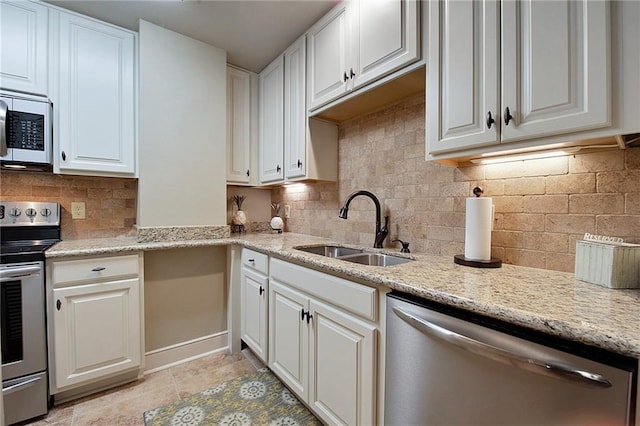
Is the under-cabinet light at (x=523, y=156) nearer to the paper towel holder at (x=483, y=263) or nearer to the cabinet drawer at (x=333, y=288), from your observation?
the paper towel holder at (x=483, y=263)

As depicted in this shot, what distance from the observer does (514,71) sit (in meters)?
1.01

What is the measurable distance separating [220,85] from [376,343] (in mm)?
2236

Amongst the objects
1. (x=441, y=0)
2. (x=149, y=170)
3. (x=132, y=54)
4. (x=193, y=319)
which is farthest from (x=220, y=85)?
(x=193, y=319)

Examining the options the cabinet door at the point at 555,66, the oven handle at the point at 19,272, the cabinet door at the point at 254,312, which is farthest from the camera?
the cabinet door at the point at 254,312

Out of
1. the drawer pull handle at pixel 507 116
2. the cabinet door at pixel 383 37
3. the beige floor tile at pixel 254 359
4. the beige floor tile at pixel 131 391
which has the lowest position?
the beige floor tile at pixel 131 391

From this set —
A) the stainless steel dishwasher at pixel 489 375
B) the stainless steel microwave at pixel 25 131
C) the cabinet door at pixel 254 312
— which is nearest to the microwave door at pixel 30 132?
the stainless steel microwave at pixel 25 131

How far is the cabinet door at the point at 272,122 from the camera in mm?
2383

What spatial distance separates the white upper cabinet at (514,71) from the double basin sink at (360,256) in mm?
673

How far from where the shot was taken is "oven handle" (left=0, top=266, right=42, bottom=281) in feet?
4.88

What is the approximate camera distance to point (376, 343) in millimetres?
1158

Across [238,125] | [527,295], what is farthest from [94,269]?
[527,295]

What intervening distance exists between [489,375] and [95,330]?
210 centimetres

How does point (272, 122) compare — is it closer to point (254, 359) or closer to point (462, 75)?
point (462, 75)

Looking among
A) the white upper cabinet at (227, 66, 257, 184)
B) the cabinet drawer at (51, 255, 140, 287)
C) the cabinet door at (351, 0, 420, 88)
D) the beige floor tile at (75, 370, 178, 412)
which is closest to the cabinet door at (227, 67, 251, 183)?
the white upper cabinet at (227, 66, 257, 184)
